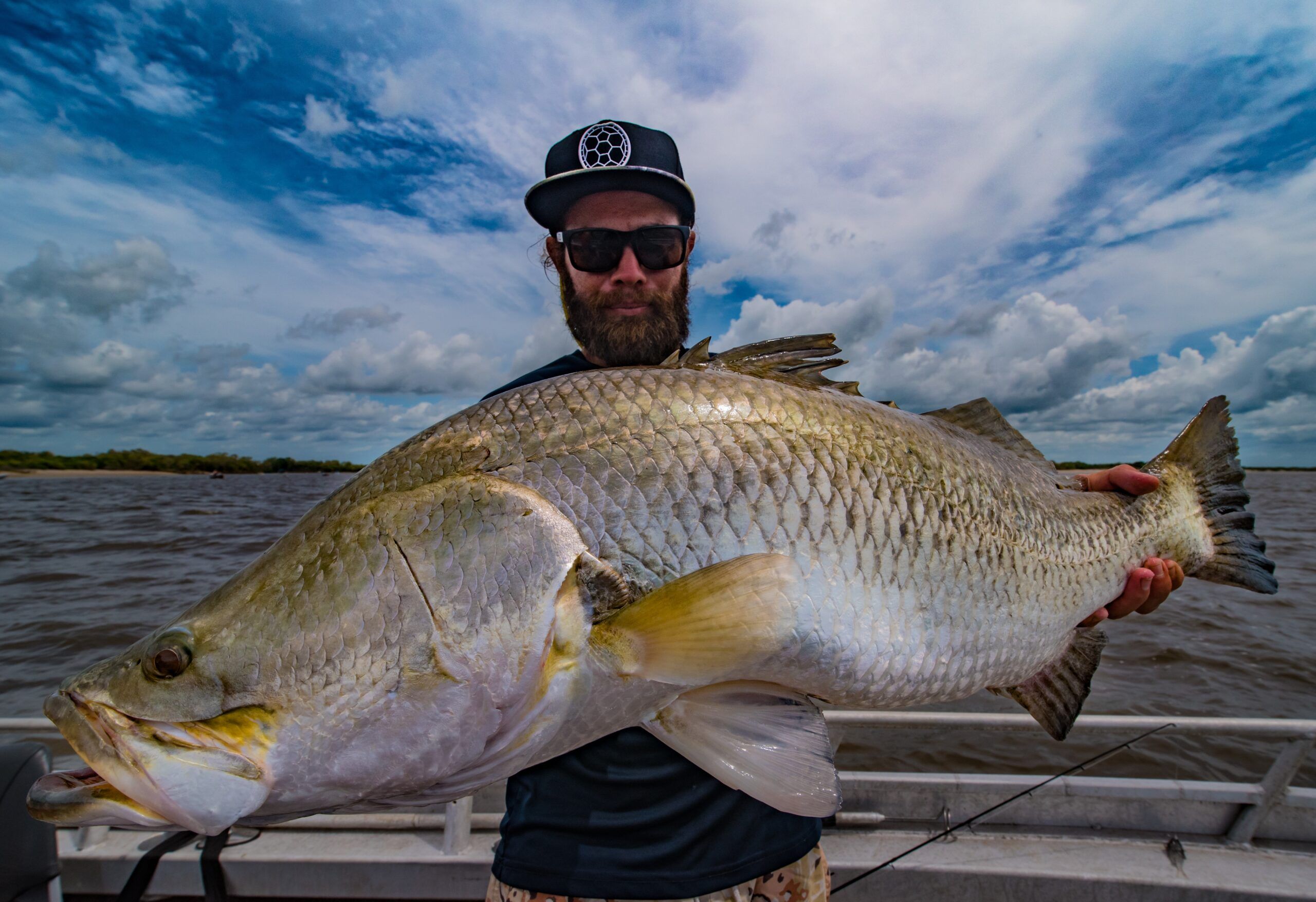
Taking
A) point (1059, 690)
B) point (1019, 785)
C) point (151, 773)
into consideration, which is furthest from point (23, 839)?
point (1019, 785)

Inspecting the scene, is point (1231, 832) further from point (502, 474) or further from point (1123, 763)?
point (502, 474)

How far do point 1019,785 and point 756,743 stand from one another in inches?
114

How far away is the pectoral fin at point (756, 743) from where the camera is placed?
151cm

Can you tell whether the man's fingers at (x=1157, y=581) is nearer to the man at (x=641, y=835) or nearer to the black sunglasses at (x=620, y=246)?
the man at (x=641, y=835)

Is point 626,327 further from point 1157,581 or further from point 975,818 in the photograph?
point 975,818

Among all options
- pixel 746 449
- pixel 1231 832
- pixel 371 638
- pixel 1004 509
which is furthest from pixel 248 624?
pixel 1231 832

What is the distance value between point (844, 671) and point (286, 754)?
1.21 metres

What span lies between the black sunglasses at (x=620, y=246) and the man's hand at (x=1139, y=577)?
181 centimetres

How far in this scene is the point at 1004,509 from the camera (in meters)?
2.04

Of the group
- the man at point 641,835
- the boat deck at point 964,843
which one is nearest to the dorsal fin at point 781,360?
the man at point 641,835

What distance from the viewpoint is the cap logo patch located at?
7.64ft

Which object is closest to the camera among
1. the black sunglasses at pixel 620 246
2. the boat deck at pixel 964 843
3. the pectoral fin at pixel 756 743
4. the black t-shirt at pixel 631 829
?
the pectoral fin at pixel 756 743

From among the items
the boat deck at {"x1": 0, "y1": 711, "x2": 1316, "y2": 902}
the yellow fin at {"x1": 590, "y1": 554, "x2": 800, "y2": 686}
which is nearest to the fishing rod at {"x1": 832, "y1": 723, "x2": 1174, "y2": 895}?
the boat deck at {"x1": 0, "y1": 711, "x2": 1316, "y2": 902}

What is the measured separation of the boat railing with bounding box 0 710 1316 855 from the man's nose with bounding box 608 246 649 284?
218 cm
